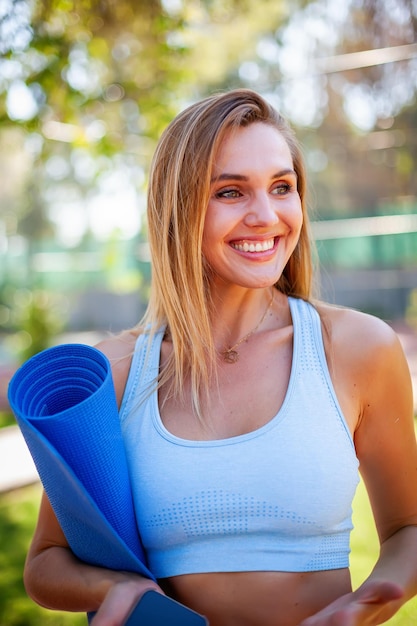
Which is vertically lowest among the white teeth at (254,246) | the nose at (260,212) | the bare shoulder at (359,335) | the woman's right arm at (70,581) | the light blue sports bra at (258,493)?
the woman's right arm at (70,581)

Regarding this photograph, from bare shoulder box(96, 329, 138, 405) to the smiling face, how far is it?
0.37 m

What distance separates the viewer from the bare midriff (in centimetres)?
168

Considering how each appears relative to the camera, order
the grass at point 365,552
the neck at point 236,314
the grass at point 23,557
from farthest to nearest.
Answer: the grass at point 23,557 → the grass at point 365,552 → the neck at point 236,314

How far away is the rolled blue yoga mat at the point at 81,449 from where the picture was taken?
4.95ft

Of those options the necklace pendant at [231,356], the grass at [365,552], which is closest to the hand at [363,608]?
the necklace pendant at [231,356]

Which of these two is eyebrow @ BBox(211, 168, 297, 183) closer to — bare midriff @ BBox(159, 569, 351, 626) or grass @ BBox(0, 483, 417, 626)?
bare midriff @ BBox(159, 569, 351, 626)

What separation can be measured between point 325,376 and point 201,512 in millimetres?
446

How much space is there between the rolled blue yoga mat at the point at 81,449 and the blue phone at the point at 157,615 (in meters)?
0.14

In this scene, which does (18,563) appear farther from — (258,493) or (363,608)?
(363,608)

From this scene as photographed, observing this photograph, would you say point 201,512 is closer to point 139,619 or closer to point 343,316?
point 139,619

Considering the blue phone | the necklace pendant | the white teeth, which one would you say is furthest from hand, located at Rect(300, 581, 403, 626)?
the white teeth

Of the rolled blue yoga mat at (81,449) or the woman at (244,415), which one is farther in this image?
the woman at (244,415)

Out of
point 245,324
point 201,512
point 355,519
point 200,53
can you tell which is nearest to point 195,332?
point 245,324

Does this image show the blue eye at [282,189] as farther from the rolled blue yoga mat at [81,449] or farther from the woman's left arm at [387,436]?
the rolled blue yoga mat at [81,449]
